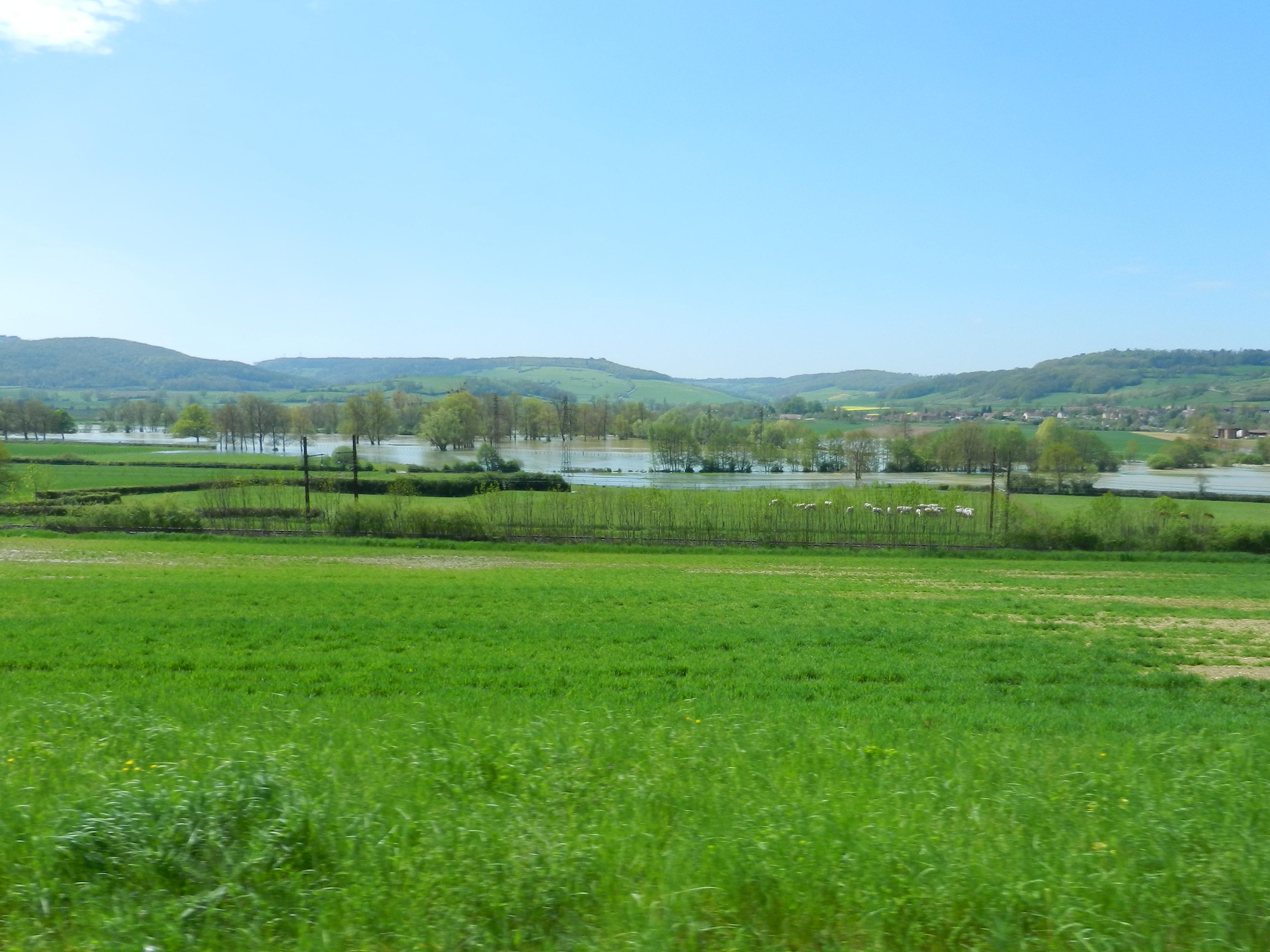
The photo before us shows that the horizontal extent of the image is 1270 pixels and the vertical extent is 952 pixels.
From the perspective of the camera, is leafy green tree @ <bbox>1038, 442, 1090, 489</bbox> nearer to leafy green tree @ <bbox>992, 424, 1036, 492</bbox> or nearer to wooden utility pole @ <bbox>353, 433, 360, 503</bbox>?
leafy green tree @ <bbox>992, 424, 1036, 492</bbox>

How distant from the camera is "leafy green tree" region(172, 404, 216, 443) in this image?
97625 millimetres

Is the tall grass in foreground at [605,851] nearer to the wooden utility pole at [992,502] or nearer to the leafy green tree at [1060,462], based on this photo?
the wooden utility pole at [992,502]

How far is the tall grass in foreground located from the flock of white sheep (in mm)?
50093

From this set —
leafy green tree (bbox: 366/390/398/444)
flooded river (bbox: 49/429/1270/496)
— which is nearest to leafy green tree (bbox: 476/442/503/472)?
flooded river (bbox: 49/429/1270/496)

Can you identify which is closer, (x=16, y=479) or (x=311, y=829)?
(x=311, y=829)

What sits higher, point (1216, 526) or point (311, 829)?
point (311, 829)

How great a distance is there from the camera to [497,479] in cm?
6234

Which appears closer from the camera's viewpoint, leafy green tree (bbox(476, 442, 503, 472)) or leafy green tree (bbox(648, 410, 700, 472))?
leafy green tree (bbox(476, 442, 503, 472))

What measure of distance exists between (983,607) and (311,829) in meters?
21.8

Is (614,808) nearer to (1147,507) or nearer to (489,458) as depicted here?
(1147,507)

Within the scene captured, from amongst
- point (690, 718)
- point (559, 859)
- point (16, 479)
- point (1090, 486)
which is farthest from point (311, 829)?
point (1090, 486)

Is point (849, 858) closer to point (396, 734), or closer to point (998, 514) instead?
point (396, 734)

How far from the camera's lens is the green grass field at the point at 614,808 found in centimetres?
373

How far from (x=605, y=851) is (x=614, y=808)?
0.63 metres
